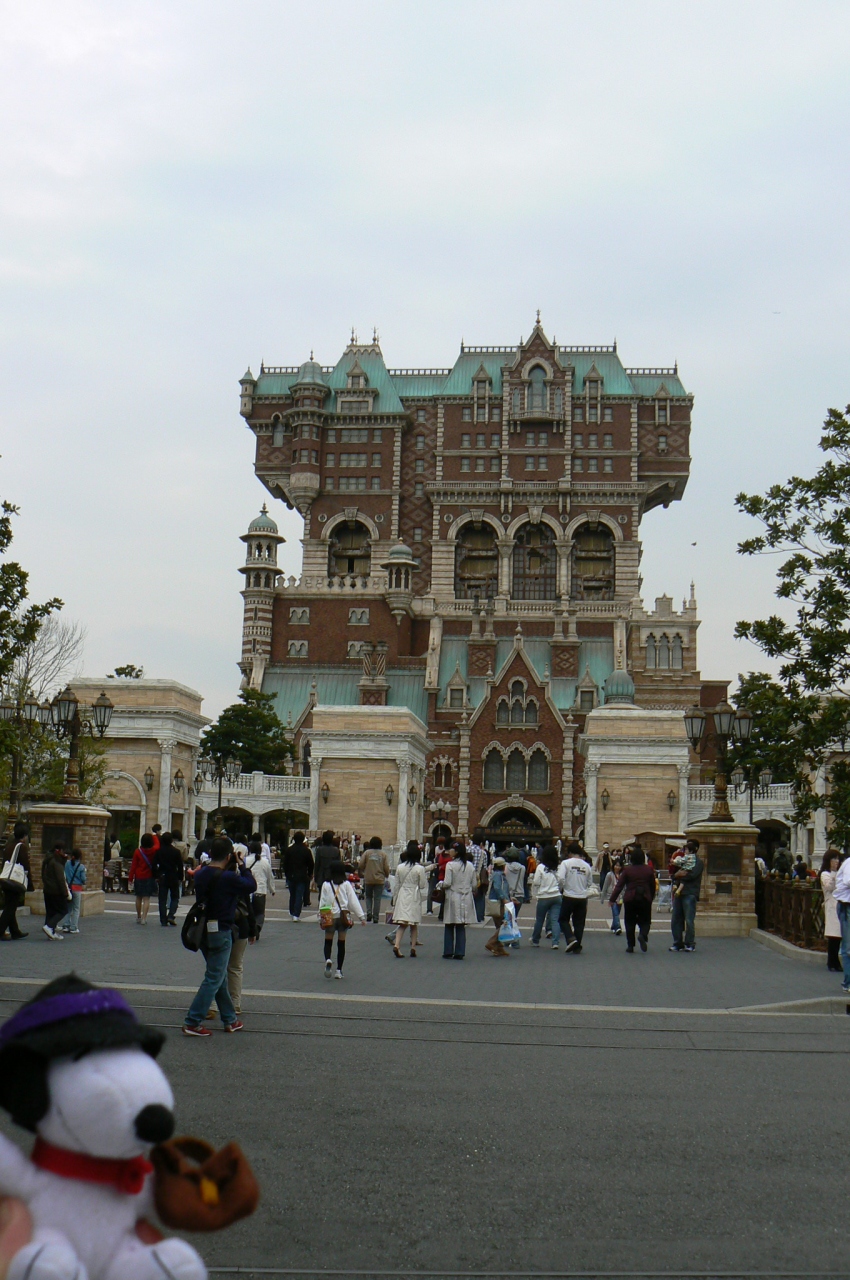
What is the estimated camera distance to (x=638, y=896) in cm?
2164

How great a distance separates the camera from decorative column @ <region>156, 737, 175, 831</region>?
45938mm

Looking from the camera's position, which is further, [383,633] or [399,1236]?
[383,633]

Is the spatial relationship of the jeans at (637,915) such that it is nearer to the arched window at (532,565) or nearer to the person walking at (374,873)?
the person walking at (374,873)

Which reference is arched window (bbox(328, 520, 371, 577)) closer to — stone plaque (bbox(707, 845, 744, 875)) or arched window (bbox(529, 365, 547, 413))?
arched window (bbox(529, 365, 547, 413))

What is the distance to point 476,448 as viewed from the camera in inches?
3718

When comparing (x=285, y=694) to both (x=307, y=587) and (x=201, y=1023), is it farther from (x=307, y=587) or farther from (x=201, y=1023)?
(x=201, y=1023)

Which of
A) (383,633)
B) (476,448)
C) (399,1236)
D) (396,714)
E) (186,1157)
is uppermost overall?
(476,448)

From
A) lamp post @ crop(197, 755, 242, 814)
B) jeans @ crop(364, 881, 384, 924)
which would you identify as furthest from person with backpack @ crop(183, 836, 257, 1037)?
lamp post @ crop(197, 755, 242, 814)

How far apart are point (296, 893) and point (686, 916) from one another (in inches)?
304

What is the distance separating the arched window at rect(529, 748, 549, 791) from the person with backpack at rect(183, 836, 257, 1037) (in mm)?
63225

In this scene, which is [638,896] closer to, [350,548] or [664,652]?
[664,652]

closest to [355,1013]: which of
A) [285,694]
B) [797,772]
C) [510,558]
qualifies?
[797,772]

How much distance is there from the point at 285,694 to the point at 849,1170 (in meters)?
78.9

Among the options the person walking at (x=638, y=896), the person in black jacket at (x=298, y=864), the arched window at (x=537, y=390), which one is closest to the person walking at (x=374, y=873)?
the person in black jacket at (x=298, y=864)
